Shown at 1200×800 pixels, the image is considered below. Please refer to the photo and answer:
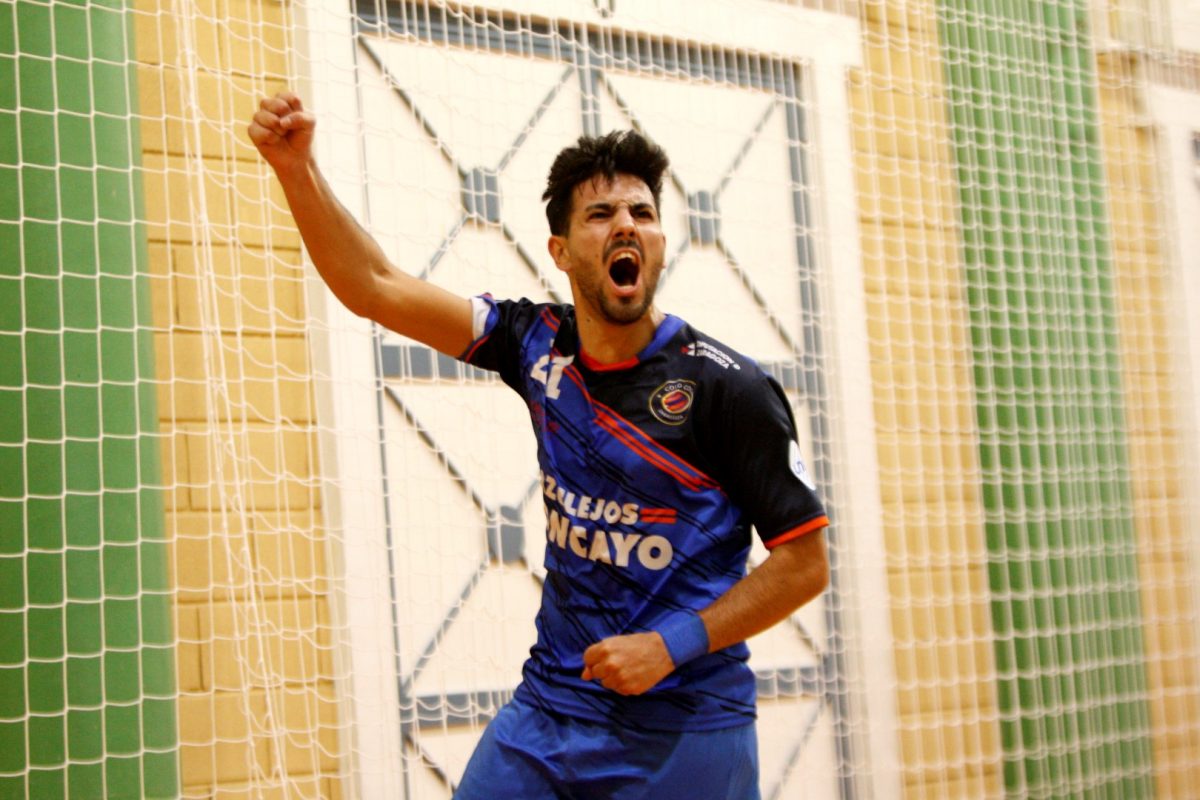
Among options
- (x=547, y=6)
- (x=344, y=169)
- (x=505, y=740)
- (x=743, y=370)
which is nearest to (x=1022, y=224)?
(x=547, y=6)

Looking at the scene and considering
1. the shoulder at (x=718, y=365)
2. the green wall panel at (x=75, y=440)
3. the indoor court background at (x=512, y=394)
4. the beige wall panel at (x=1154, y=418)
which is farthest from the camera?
the beige wall panel at (x=1154, y=418)

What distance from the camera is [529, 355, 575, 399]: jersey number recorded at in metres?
2.58

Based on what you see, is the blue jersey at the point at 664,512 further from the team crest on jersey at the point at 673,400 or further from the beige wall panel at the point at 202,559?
the beige wall panel at the point at 202,559

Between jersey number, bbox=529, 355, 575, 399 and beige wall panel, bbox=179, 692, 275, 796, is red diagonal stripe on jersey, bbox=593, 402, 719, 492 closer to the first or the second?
jersey number, bbox=529, 355, 575, 399

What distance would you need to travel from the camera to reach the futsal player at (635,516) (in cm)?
232

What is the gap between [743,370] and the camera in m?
2.42

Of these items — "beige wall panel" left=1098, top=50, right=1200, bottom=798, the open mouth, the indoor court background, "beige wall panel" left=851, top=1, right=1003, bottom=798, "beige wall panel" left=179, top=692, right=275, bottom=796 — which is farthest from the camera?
"beige wall panel" left=1098, top=50, right=1200, bottom=798

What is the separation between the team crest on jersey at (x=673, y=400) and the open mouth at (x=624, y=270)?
0.21 meters

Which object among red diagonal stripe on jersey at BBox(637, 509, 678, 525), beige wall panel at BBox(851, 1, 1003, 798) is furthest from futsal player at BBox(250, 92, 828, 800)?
beige wall panel at BBox(851, 1, 1003, 798)

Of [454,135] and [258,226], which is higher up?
[454,135]

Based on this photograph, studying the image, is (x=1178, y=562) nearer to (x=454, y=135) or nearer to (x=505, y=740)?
(x=454, y=135)

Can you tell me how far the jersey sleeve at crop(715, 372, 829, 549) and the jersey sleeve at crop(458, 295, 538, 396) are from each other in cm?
49

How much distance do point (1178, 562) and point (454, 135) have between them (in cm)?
339

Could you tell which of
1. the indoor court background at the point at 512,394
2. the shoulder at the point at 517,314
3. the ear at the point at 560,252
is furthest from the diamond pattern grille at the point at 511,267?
the ear at the point at 560,252
